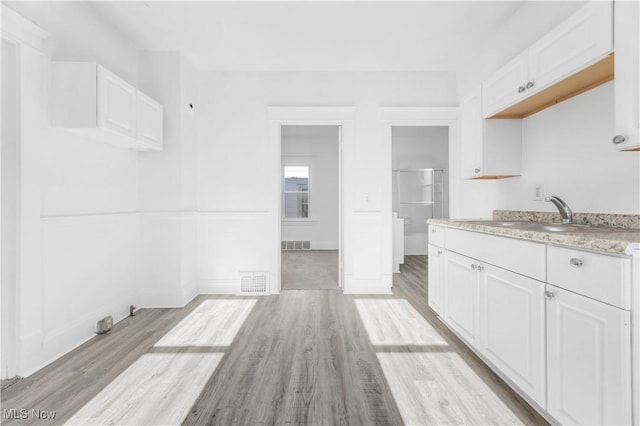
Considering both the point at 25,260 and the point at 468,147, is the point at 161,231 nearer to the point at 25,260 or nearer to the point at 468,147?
the point at 25,260

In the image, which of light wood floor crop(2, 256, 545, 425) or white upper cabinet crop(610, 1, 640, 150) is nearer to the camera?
white upper cabinet crop(610, 1, 640, 150)

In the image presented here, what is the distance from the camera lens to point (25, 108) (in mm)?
1928

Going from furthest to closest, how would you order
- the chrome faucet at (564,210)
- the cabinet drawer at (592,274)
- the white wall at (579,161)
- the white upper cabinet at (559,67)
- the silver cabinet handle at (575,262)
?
the chrome faucet at (564,210), the white wall at (579,161), the white upper cabinet at (559,67), the silver cabinet handle at (575,262), the cabinet drawer at (592,274)

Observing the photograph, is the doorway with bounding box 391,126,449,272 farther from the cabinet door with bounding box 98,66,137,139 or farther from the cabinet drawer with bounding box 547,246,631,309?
the cabinet drawer with bounding box 547,246,631,309

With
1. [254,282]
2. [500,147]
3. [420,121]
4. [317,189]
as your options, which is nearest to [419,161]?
[317,189]

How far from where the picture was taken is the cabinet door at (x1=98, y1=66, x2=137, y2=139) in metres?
2.21

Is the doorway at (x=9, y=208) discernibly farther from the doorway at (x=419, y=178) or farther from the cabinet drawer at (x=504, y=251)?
the doorway at (x=419, y=178)

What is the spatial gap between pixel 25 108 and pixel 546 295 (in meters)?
3.16

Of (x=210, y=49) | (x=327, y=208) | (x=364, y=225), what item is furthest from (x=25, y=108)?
(x=327, y=208)

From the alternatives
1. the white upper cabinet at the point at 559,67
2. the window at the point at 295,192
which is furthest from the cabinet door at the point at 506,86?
the window at the point at 295,192

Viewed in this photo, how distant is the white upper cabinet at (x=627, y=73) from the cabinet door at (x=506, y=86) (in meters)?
0.67

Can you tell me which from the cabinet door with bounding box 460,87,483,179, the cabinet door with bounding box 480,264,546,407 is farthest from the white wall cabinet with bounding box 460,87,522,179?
the cabinet door with bounding box 480,264,546,407

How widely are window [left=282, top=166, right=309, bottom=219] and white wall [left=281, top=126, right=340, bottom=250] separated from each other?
131mm

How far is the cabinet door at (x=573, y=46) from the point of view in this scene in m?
1.48
